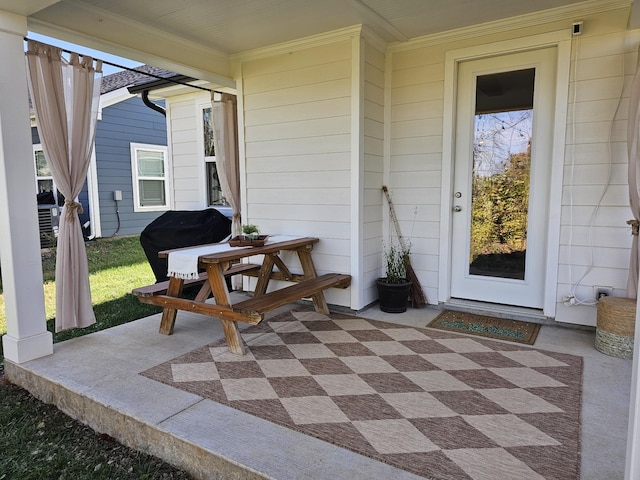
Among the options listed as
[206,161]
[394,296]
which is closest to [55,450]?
[394,296]

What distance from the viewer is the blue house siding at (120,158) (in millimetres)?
8758

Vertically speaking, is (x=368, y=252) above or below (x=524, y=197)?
below

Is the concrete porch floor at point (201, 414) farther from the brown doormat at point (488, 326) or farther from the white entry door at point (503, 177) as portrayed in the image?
the white entry door at point (503, 177)

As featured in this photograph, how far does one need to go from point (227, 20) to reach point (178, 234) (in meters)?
2.25

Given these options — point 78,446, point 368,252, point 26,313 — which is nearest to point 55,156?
point 26,313

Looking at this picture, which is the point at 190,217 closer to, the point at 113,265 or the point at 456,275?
the point at 113,265

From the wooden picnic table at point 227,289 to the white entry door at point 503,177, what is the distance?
119cm

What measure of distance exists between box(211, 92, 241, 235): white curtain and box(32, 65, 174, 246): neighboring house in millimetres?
4455

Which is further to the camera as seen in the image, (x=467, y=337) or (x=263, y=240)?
(x=263, y=240)

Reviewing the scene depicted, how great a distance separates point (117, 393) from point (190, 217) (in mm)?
2829

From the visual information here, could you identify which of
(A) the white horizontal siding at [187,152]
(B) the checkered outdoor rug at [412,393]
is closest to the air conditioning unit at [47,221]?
(A) the white horizontal siding at [187,152]

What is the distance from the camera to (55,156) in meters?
2.88

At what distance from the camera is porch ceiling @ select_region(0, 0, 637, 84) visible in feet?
9.83

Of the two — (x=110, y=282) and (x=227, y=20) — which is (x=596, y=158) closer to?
(x=227, y=20)
